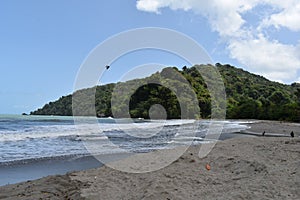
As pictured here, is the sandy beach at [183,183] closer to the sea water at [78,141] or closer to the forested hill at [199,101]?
the sea water at [78,141]

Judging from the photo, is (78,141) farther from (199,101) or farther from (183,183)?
(199,101)

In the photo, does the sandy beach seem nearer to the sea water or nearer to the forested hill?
the sea water

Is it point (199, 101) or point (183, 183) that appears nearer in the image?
point (183, 183)

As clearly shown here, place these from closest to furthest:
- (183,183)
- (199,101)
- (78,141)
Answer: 1. (183,183)
2. (78,141)
3. (199,101)

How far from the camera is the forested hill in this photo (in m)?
55.3

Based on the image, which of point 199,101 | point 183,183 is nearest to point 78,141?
point 183,183

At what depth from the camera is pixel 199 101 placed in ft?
→ 278

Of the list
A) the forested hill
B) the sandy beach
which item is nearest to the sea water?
the sandy beach

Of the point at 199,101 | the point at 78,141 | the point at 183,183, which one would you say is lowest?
the point at 183,183

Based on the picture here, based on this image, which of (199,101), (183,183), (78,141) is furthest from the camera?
(199,101)

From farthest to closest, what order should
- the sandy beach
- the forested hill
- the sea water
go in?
the forested hill → the sea water → the sandy beach

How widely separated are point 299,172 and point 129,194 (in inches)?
132

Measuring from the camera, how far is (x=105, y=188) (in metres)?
5.70

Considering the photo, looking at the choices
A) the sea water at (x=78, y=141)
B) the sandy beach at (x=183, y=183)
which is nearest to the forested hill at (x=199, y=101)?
the sea water at (x=78, y=141)
